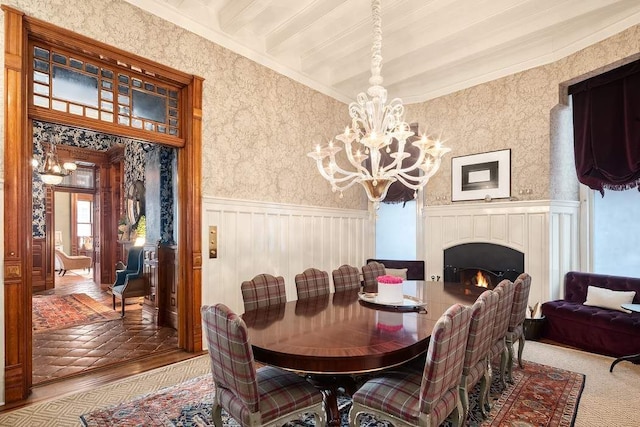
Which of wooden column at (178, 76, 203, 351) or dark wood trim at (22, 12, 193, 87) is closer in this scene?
dark wood trim at (22, 12, 193, 87)

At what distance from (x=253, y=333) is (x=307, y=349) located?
16.5 inches

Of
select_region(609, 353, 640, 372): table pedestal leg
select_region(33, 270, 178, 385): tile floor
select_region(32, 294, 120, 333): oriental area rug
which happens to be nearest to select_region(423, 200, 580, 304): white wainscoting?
select_region(609, 353, 640, 372): table pedestal leg

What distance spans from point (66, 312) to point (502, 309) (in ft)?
19.7

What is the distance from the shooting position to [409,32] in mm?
3988

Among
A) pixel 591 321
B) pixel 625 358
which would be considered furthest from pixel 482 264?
pixel 625 358

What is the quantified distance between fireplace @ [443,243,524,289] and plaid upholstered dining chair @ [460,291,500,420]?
240cm

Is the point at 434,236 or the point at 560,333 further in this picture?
the point at 434,236

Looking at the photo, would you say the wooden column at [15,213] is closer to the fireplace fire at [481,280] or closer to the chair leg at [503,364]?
the chair leg at [503,364]

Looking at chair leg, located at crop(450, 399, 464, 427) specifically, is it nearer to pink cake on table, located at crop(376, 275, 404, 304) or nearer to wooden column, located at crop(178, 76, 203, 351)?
pink cake on table, located at crop(376, 275, 404, 304)

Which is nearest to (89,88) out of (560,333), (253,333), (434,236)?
(253,333)

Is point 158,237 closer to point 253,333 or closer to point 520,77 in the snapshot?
point 253,333

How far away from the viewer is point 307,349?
178 centimetres

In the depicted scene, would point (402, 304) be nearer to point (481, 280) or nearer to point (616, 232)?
point (481, 280)

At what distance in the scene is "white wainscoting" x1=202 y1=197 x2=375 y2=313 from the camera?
12.8 ft
